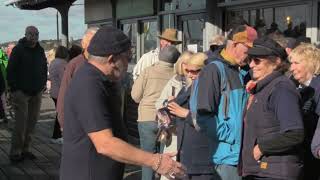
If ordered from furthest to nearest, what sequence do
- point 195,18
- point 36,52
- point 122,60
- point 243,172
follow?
point 195,18 → point 36,52 → point 243,172 → point 122,60

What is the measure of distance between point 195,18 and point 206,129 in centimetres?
513

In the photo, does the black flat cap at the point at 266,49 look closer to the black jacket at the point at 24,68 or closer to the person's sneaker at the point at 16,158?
the black jacket at the point at 24,68

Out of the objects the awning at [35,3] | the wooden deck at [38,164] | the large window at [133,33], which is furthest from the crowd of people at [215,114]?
the awning at [35,3]

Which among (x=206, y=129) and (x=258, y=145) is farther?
(x=206, y=129)

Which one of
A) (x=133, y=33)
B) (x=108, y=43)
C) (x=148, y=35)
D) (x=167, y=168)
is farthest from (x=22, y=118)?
(x=167, y=168)

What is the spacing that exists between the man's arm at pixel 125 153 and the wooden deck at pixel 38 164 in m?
4.44

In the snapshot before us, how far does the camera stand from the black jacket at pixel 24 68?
26.5 feet

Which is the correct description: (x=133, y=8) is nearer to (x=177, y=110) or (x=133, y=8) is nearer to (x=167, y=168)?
(x=177, y=110)

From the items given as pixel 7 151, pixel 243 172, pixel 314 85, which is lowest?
pixel 7 151

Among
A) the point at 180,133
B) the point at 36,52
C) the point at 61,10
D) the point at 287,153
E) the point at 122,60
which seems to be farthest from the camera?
the point at 61,10

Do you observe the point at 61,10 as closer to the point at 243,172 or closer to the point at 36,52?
the point at 36,52

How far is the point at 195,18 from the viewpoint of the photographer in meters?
8.95

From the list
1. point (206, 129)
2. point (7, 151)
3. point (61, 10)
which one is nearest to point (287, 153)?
point (206, 129)

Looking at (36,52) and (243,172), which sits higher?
(36,52)
